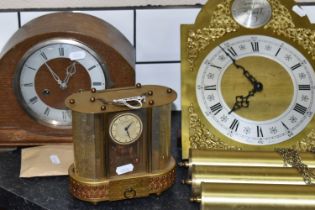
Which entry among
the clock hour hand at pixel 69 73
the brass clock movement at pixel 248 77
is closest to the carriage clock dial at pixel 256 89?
the brass clock movement at pixel 248 77

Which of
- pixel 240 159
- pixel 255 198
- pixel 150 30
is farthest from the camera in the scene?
pixel 150 30

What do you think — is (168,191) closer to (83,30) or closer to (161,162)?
(161,162)

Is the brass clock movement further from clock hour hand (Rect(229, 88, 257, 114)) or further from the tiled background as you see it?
the tiled background

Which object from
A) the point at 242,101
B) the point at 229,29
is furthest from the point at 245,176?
the point at 229,29

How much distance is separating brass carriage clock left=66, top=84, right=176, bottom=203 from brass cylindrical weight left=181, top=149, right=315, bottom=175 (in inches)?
2.4

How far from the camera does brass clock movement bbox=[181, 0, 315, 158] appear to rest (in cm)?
98

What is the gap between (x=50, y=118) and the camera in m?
1.06

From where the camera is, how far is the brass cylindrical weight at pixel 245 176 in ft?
2.96

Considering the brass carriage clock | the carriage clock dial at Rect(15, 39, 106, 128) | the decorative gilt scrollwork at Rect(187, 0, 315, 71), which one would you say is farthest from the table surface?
the decorative gilt scrollwork at Rect(187, 0, 315, 71)

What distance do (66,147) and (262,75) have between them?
1.28ft

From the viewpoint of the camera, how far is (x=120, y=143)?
0.90 metres

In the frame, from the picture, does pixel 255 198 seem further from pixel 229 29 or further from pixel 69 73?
pixel 69 73

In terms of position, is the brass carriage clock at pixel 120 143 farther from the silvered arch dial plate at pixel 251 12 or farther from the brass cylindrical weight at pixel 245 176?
the silvered arch dial plate at pixel 251 12

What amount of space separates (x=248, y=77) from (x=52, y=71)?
36 centimetres
